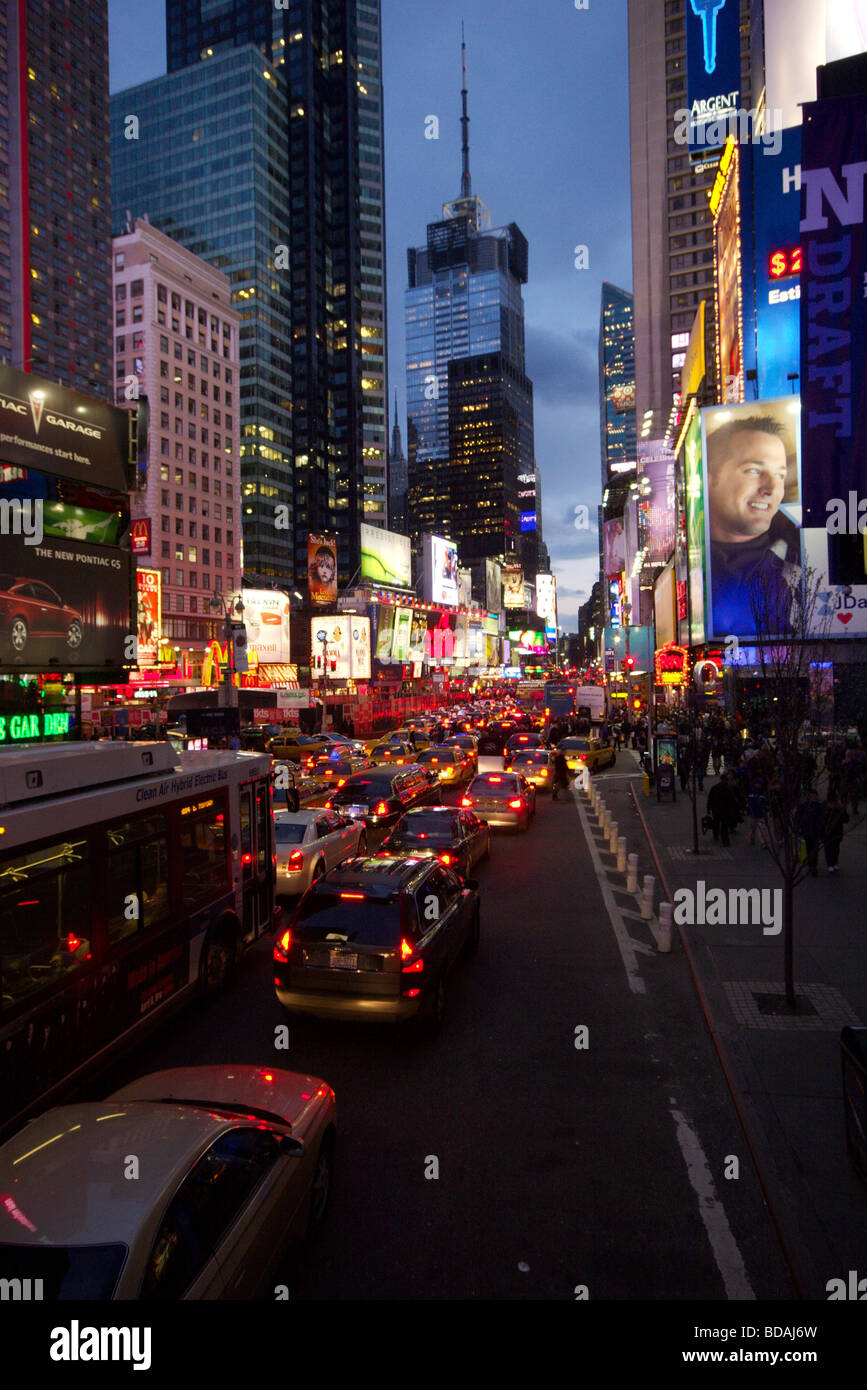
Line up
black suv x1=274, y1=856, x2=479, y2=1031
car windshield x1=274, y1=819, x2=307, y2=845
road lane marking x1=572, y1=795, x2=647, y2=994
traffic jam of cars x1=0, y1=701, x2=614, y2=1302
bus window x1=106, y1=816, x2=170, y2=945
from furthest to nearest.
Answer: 1. car windshield x1=274, y1=819, x2=307, y2=845
2. road lane marking x1=572, y1=795, x2=647, y2=994
3. black suv x1=274, y1=856, x2=479, y2=1031
4. bus window x1=106, y1=816, x2=170, y2=945
5. traffic jam of cars x1=0, y1=701, x2=614, y2=1302

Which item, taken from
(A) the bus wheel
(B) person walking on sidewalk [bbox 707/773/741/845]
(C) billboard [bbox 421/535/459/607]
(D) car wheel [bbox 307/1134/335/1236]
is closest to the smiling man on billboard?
(B) person walking on sidewalk [bbox 707/773/741/845]

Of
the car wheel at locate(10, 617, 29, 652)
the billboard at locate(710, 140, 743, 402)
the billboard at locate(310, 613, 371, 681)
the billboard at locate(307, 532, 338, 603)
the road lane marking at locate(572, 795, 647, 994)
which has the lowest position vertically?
the road lane marking at locate(572, 795, 647, 994)

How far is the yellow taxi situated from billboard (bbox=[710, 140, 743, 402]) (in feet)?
81.3

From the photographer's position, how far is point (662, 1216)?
5.21m

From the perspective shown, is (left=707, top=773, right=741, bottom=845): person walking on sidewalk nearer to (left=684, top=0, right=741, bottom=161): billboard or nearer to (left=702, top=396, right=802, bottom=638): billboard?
(left=702, top=396, right=802, bottom=638): billboard

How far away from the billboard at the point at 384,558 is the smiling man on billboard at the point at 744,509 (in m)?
48.2

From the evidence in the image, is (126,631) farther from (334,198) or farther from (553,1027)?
(334,198)

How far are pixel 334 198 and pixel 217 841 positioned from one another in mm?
153866

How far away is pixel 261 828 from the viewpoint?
10430 millimetres

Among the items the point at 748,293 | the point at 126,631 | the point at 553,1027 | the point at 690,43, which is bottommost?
the point at 553,1027

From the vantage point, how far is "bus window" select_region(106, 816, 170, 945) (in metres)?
6.92

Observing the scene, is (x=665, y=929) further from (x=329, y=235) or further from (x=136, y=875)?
(x=329, y=235)

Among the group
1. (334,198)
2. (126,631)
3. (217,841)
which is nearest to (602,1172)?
(217,841)

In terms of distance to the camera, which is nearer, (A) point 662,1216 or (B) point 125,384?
(A) point 662,1216
